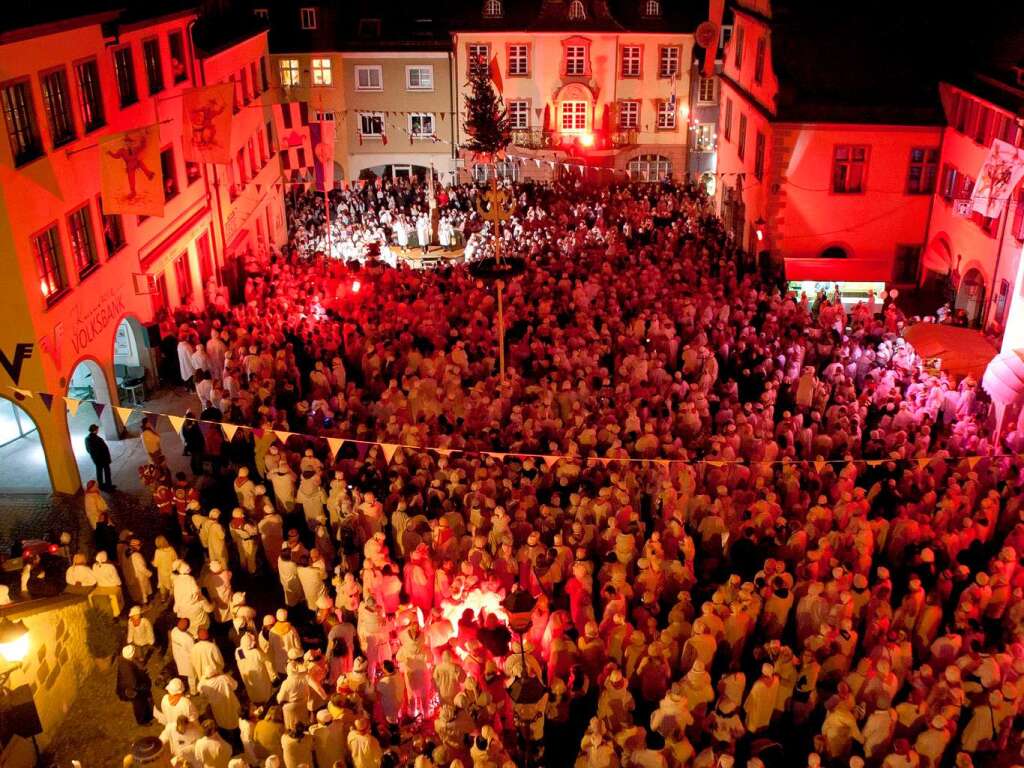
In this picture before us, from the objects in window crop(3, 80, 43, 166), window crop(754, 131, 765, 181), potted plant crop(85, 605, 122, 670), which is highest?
window crop(3, 80, 43, 166)

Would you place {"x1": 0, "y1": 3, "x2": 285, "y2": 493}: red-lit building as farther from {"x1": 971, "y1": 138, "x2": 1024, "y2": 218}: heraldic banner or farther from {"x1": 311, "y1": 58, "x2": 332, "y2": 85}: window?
{"x1": 971, "y1": 138, "x2": 1024, "y2": 218}: heraldic banner

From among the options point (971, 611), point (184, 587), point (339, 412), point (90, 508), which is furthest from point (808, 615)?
point (90, 508)

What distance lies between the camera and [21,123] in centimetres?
1486

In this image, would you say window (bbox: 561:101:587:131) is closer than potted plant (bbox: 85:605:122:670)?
No

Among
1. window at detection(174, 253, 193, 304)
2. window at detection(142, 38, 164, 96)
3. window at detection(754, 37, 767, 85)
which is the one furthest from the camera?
window at detection(754, 37, 767, 85)

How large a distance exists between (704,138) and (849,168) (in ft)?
46.3

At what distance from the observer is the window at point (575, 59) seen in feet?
124

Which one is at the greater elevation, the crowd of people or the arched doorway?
the crowd of people

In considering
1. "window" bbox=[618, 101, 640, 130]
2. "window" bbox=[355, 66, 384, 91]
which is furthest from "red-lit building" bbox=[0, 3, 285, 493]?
"window" bbox=[618, 101, 640, 130]

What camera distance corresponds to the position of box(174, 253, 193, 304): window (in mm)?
Answer: 21938

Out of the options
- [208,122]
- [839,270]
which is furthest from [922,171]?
[208,122]

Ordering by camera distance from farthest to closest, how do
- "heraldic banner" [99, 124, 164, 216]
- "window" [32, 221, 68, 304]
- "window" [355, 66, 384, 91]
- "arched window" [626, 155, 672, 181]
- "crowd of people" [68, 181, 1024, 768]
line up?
1. "arched window" [626, 155, 672, 181]
2. "window" [355, 66, 384, 91]
3. "window" [32, 221, 68, 304]
4. "heraldic banner" [99, 124, 164, 216]
5. "crowd of people" [68, 181, 1024, 768]

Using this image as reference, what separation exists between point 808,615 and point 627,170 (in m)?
30.4

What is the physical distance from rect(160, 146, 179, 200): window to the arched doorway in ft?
60.7
